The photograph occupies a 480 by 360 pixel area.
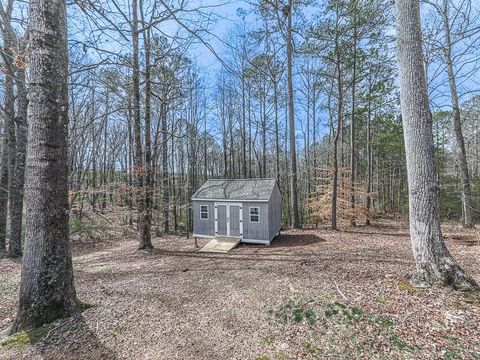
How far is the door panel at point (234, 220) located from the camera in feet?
30.6

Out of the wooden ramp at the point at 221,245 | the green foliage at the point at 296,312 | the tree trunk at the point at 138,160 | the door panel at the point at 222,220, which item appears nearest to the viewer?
the green foliage at the point at 296,312

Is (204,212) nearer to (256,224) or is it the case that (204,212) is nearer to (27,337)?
(256,224)

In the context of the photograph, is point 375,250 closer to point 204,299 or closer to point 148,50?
point 204,299

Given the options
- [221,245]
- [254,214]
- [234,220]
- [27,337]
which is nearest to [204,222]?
[234,220]

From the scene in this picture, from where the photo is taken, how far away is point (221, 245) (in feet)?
27.6

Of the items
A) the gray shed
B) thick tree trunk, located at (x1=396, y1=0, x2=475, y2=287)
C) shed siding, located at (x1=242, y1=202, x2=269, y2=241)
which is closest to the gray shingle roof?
the gray shed

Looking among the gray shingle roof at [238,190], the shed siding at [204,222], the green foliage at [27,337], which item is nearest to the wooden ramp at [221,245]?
the shed siding at [204,222]

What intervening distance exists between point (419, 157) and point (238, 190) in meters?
7.14

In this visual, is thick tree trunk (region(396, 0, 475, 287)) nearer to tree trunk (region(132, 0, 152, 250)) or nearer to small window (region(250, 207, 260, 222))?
small window (region(250, 207, 260, 222))

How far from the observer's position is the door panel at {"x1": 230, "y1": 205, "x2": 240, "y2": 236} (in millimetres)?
9312

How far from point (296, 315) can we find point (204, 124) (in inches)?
679

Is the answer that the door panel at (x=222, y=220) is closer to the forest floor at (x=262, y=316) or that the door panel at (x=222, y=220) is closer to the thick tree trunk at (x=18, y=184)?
the forest floor at (x=262, y=316)

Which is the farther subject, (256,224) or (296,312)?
(256,224)

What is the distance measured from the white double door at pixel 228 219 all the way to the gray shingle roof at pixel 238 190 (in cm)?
39
